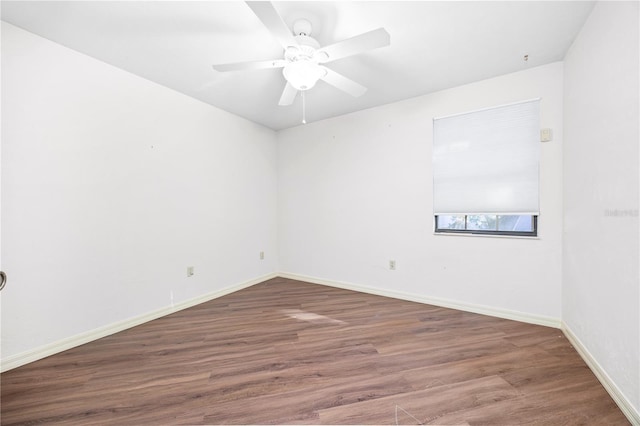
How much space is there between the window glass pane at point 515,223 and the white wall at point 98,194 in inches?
129

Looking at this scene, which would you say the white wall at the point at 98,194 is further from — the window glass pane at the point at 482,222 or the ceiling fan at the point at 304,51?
the window glass pane at the point at 482,222

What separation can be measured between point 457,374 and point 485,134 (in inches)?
89.7

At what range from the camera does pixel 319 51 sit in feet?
5.35

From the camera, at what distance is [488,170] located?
2.54 meters

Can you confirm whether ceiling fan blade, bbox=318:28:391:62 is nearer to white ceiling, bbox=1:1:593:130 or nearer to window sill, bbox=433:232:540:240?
white ceiling, bbox=1:1:593:130

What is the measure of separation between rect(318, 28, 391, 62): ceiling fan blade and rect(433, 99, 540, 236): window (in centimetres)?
169

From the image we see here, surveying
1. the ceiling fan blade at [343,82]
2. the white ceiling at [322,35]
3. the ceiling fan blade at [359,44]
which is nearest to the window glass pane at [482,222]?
the white ceiling at [322,35]

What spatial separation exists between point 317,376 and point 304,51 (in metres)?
2.20

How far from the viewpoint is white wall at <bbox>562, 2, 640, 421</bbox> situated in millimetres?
1286

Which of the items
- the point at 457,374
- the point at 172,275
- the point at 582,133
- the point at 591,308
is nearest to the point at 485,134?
the point at 582,133

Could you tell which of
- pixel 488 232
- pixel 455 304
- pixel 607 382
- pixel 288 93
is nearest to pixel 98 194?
pixel 288 93

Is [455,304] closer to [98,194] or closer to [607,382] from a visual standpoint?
[607,382]

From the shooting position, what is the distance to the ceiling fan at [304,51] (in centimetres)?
143

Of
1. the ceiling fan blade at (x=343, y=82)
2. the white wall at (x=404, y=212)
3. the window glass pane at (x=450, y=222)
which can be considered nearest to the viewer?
the ceiling fan blade at (x=343, y=82)
